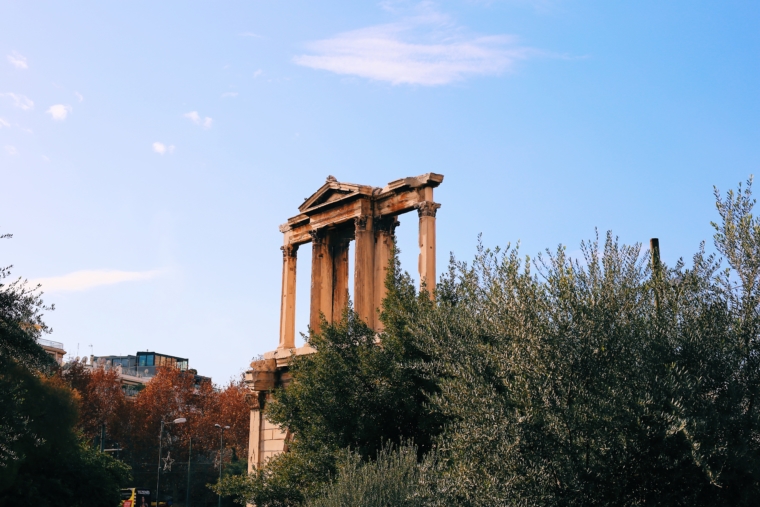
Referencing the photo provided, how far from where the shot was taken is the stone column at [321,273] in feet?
96.2

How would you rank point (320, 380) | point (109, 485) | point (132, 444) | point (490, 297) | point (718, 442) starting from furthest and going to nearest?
point (132, 444) < point (109, 485) < point (320, 380) < point (490, 297) < point (718, 442)

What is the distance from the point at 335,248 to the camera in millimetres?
30016

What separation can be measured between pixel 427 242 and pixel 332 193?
4848 mm

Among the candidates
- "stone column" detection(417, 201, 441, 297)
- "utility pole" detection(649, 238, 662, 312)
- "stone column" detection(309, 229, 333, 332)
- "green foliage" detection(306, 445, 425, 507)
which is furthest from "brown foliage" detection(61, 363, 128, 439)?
"utility pole" detection(649, 238, 662, 312)

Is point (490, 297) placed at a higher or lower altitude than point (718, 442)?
higher

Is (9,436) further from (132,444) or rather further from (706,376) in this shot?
(132,444)

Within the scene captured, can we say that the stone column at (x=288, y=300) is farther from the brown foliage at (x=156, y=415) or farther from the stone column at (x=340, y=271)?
the brown foliage at (x=156, y=415)

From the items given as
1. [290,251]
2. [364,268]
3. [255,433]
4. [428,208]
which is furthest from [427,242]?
[255,433]

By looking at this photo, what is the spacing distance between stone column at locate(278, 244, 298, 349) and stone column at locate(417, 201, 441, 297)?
6470 mm

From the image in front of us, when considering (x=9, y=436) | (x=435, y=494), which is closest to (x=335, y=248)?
(x=9, y=436)

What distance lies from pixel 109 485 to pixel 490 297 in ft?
78.5

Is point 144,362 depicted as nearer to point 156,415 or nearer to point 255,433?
point 156,415

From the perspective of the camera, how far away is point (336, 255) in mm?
30078

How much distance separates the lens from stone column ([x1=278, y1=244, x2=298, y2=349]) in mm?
29766
